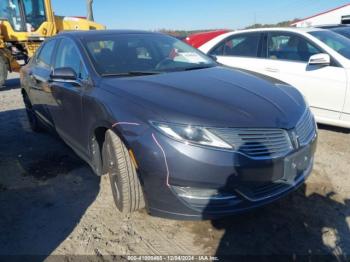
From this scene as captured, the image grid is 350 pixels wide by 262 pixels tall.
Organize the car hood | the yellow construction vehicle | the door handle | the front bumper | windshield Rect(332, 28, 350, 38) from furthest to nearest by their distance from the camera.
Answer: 1. the yellow construction vehicle
2. windshield Rect(332, 28, 350, 38)
3. the door handle
4. the car hood
5. the front bumper

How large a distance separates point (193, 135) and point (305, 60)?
11.2 feet

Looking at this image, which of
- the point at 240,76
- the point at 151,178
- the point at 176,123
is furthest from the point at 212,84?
the point at 151,178

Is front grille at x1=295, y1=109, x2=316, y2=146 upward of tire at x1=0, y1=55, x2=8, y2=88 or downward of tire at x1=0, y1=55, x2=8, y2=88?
upward

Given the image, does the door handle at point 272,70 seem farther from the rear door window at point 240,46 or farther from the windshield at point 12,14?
the windshield at point 12,14

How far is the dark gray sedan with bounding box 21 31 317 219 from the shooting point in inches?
92.7

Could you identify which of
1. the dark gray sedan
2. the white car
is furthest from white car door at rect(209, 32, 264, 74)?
the dark gray sedan

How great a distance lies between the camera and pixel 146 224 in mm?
2922

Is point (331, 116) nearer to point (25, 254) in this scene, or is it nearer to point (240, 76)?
point (240, 76)

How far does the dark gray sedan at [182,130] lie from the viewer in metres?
2.35

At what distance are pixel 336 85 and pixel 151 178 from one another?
3295 mm

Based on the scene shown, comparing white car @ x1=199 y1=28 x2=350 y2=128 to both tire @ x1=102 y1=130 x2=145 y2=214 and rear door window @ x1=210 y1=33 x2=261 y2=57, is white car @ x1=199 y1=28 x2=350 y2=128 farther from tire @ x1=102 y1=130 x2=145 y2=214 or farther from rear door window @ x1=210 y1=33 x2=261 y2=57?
tire @ x1=102 y1=130 x2=145 y2=214

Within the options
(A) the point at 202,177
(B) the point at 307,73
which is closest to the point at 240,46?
(B) the point at 307,73

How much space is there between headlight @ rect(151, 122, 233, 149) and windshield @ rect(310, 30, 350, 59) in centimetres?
334

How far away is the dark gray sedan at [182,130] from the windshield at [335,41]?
2.08 metres
